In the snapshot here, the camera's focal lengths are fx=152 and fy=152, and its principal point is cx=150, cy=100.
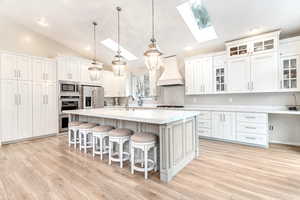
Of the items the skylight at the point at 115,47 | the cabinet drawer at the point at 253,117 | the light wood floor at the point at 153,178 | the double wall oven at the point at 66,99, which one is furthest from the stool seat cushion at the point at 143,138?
the skylight at the point at 115,47

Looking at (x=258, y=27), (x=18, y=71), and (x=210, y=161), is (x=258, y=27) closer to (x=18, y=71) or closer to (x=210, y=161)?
(x=210, y=161)

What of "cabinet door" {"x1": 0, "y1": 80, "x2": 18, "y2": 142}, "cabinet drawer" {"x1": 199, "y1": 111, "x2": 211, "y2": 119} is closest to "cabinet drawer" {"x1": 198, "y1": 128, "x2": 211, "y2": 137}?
"cabinet drawer" {"x1": 199, "y1": 111, "x2": 211, "y2": 119}

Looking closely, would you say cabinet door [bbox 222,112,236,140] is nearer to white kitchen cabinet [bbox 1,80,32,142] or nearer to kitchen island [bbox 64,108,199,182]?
kitchen island [bbox 64,108,199,182]

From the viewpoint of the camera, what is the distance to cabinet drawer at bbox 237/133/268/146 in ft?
11.6

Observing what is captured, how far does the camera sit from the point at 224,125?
4086 millimetres

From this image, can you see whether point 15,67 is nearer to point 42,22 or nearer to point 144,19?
point 42,22

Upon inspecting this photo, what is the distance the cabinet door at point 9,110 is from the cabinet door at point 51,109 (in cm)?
76

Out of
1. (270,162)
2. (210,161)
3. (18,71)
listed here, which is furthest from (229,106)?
(18,71)

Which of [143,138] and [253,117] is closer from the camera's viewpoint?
[143,138]

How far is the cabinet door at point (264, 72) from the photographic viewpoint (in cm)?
358

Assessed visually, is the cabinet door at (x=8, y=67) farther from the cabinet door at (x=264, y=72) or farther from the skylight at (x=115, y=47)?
the cabinet door at (x=264, y=72)

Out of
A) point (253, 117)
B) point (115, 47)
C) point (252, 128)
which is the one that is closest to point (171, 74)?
point (115, 47)

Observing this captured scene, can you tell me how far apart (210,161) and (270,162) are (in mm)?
1058

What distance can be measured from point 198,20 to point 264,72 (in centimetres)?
211
